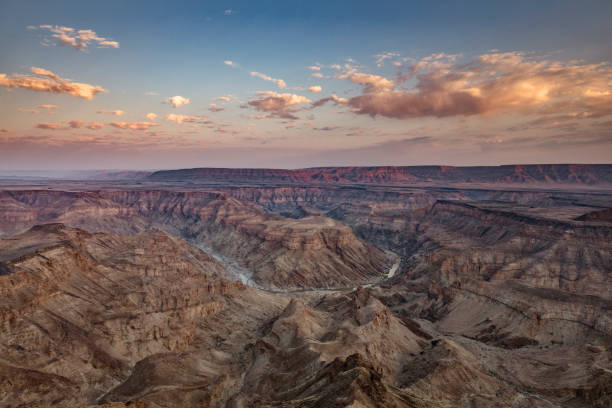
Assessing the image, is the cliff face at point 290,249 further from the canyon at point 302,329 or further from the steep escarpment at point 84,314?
the steep escarpment at point 84,314

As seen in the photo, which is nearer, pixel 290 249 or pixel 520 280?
pixel 520 280

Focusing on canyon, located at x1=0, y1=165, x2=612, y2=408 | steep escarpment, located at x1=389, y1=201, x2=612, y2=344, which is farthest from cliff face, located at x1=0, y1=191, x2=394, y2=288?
steep escarpment, located at x1=389, y1=201, x2=612, y2=344

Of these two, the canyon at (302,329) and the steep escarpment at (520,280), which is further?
the steep escarpment at (520,280)

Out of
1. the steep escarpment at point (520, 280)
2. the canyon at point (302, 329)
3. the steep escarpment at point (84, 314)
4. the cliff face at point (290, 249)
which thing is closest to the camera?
the canyon at point (302, 329)

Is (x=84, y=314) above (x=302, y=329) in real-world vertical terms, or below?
above

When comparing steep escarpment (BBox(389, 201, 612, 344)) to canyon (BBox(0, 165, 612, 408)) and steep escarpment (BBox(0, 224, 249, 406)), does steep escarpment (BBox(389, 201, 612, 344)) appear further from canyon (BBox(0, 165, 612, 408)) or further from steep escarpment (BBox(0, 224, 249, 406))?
steep escarpment (BBox(0, 224, 249, 406))

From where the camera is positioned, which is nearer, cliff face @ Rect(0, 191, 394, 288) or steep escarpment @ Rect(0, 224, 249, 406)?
steep escarpment @ Rect(0, 224, 249, 406)

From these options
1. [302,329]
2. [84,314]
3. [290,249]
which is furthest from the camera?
[290,249]

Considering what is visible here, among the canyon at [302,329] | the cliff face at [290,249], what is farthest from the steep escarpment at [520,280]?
the cliff face at [290,249]

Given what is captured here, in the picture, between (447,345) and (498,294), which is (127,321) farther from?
(498,294)

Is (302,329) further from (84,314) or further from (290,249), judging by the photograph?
(290,249)

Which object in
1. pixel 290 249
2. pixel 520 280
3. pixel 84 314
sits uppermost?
pixel 84 314

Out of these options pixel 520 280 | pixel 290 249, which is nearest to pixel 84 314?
pixel 290 249
